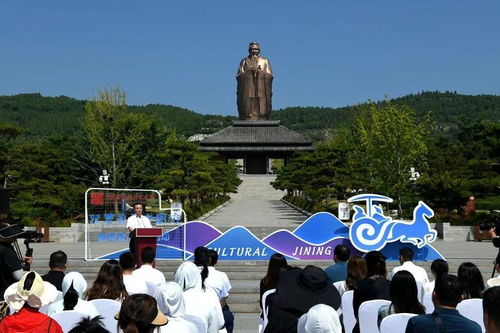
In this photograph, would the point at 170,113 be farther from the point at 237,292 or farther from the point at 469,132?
the point at 237,292

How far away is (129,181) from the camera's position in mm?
36469

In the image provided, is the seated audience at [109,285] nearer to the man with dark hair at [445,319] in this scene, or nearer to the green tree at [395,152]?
the man with dark hair at [445,319]

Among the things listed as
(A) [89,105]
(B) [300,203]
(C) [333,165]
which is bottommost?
(B) [300,203]

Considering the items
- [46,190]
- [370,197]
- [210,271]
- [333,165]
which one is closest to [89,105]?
[46,190]

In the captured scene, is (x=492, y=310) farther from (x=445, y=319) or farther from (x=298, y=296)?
(x=298, y=296)

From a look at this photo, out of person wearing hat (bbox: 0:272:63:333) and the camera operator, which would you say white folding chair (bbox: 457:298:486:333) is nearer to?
person wearing hat (bbox: 0:272:63:333)

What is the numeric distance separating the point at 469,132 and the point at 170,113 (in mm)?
103873

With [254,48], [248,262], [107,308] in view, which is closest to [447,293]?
[107,308]

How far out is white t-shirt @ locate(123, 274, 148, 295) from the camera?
611 centimetres

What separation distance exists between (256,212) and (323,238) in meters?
20.3

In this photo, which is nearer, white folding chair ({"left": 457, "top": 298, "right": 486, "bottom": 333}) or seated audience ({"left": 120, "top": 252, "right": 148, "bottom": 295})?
white folding chair ({"left": 457, "top": 298, "right": 486, "bottom": 333})

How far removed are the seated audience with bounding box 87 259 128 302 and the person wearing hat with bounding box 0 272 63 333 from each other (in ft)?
3.23

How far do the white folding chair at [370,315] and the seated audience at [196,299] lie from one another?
108 centimetres

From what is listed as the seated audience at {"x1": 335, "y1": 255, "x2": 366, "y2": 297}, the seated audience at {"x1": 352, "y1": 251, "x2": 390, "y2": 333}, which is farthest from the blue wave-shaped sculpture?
the seated audience at {"x1": 352, "y1": 251, "x2": 390, "y2": 333}
